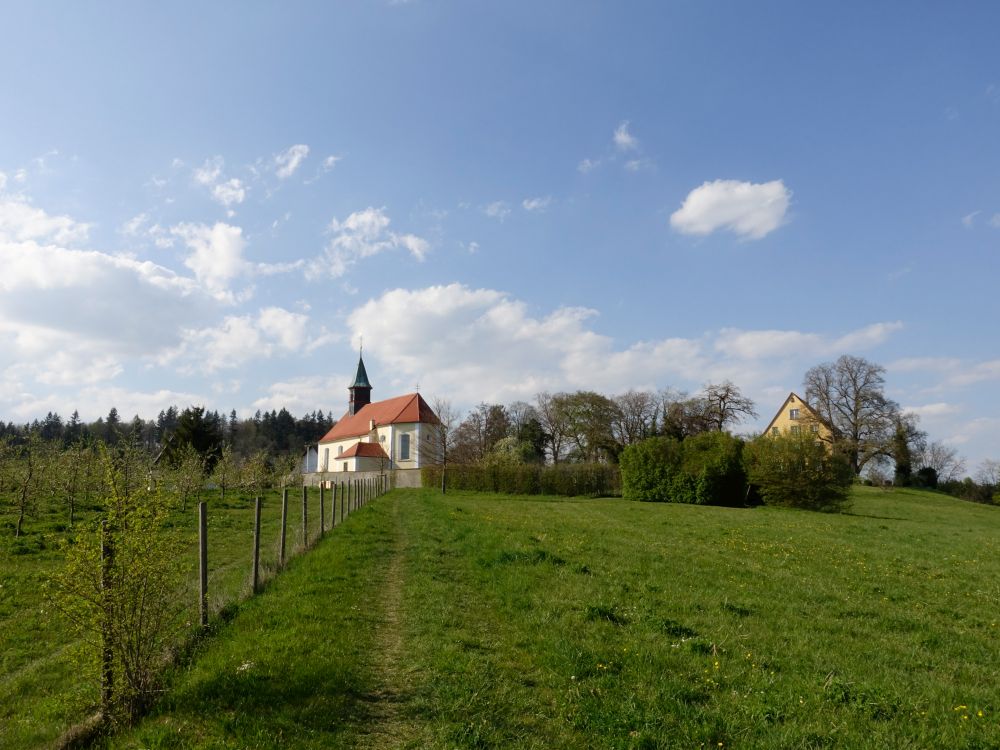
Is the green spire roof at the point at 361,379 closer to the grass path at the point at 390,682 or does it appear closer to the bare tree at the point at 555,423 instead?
the bare tree at the point at 555,423

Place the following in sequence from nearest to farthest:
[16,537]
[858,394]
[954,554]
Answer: [16,537], [954,554], [858,394]

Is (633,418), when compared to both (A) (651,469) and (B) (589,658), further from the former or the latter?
(B) (589,658)

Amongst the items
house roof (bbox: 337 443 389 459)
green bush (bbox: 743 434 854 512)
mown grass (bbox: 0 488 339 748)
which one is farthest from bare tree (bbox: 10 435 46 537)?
house roof (bbox: 337 443 389 459)

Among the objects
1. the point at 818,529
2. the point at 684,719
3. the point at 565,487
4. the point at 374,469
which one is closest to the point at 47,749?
the point at 684,719

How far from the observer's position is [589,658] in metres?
6.26

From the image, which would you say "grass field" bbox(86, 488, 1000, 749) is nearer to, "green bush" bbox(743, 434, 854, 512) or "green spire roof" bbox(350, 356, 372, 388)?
"green bush" bbox(743, 434, 854, 512)

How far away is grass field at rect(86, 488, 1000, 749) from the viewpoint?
15.6 ft

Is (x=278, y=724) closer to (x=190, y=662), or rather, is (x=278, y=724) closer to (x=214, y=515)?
(x=190, y=662)

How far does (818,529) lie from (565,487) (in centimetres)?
2754

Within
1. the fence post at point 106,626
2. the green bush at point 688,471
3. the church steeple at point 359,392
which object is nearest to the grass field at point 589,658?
the fence post at point 106,626

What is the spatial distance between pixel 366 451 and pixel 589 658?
65.4 metres

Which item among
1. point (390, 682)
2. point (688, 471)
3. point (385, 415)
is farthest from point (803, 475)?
point (385, 415)

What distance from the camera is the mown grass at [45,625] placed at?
5.07 m

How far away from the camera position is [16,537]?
1465 centimetres
